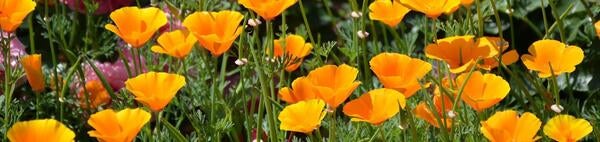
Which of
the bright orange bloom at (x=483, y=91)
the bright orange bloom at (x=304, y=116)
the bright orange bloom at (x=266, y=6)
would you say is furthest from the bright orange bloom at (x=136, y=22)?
the bright orange bloom at (x=483, y=91)

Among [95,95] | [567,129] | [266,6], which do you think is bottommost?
[95,95]

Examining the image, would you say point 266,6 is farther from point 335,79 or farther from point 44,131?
point 44,131

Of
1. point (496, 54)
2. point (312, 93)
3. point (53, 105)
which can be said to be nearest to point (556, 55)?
point (496, 54)

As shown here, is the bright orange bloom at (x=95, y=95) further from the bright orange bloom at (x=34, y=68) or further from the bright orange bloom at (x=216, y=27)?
the bright orange bloom at (x=216, y=27)

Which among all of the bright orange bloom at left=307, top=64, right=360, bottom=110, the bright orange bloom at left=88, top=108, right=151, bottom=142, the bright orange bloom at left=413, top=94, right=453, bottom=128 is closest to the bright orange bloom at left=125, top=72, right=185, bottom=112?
the bright orange bloom at left=88, top=108, right=151, bottom=142

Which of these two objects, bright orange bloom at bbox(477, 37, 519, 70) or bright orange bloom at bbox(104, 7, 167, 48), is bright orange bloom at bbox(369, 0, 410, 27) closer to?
bright orange bloom at bbox(477, 37, 519, 70)

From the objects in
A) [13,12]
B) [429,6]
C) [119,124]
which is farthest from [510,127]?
[13,12]
